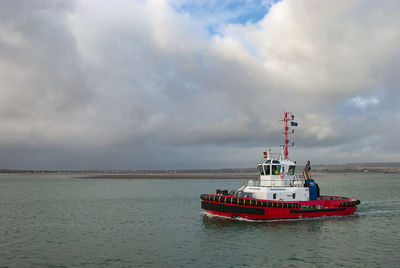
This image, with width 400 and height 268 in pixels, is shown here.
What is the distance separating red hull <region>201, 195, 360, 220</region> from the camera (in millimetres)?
24188

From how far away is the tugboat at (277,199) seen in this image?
79.8ft

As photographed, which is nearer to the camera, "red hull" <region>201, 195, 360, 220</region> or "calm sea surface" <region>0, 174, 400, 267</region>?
"calm sea surface" <region>0, 174, 400, 267</region>

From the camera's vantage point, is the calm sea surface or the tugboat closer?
the calm sea surface

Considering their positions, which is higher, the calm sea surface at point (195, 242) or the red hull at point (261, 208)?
the red hull at point (261, 208)

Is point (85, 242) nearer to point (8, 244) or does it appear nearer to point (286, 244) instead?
point (8, 244)

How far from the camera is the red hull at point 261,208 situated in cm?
2419

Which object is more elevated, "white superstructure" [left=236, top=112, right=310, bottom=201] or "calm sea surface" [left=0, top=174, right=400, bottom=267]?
"white superstructure" [left=236, top=112, right=310, bottom=201]

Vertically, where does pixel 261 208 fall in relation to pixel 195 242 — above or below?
above

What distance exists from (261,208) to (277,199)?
232 cm

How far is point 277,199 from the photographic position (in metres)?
26.0

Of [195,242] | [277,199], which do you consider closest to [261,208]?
[277,199]

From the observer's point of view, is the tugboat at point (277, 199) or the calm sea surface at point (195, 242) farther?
the tugboat at point (277, 199)

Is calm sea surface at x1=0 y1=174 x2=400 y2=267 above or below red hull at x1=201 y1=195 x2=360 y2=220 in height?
below

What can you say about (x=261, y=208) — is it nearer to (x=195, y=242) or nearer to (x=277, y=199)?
(x=277, y=199)
